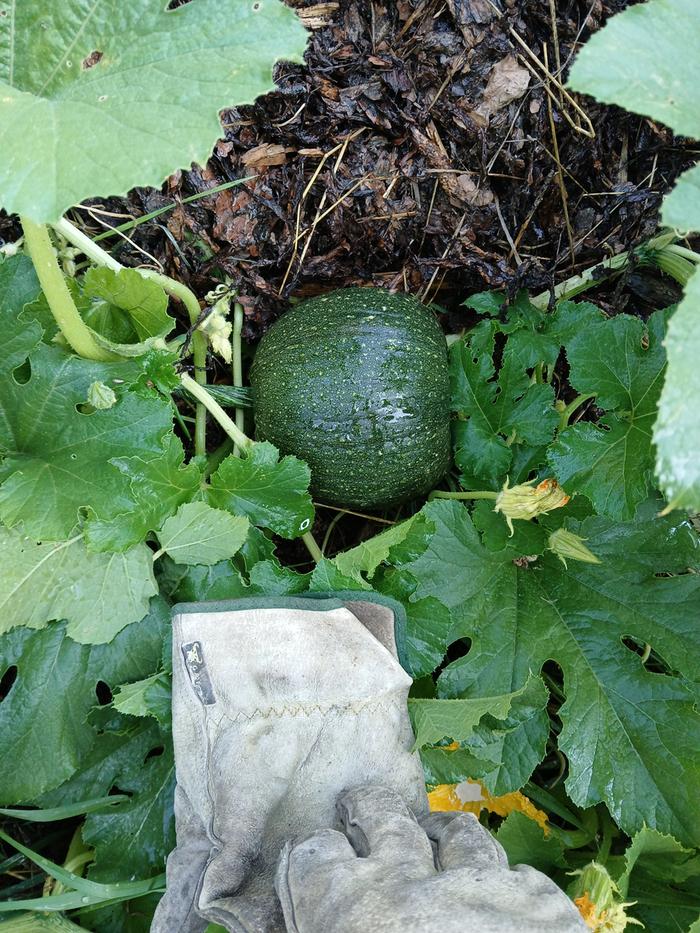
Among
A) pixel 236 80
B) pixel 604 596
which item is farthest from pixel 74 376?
pixel 604 596

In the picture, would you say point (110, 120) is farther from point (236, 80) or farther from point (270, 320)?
point (270, 320)

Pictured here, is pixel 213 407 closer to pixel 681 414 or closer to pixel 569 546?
pixel 569 546

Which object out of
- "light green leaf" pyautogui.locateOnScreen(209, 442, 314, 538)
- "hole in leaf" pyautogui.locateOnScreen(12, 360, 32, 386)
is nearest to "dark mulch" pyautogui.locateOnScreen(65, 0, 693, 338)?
"hole in leaf" pyautogui.locateOnScreen(12, 360, 32, 386)

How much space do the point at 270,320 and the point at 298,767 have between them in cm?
144

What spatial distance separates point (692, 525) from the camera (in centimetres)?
243

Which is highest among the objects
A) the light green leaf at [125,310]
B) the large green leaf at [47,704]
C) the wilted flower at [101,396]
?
the light green leaf at [125,310]

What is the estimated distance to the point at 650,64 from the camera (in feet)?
4.57

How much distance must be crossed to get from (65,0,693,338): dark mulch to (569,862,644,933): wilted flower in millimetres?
1708

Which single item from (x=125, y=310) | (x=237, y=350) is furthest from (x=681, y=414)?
(x=237, y=350)

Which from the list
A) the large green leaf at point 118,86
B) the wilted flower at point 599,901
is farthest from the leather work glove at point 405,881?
the large green leaf at point 118,86

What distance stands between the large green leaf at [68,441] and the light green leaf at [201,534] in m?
0.13

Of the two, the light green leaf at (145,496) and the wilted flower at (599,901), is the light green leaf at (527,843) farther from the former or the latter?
the light green leaf at (145,496)

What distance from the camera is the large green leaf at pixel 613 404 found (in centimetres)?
209

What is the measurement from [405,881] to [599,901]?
0.68 metres
